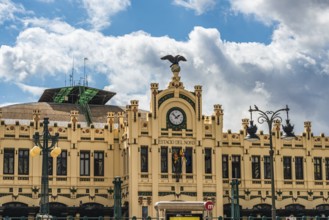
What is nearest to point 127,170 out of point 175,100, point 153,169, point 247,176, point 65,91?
point 153,169

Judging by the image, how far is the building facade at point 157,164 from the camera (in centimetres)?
6481

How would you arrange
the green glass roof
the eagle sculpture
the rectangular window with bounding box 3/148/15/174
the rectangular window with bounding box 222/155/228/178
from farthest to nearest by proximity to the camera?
the green glass roof → the rectangular window with bounding box 222/155/228/178 → the eagle sculpture → the rectangular window with bounding box 3/148/15/174

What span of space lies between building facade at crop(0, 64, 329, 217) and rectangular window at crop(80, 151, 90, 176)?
0.09 feet

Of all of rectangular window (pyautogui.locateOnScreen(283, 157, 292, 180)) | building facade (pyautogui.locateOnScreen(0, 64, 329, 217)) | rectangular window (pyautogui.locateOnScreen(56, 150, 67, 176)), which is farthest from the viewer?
rectangular window (pyautogui.locateOnScreen(283, 157, 292, 180))

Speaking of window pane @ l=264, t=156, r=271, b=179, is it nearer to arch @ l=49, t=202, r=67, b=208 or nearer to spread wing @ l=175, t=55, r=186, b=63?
spread wing @ l=175, t=55, r=186, b=63

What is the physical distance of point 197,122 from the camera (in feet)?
222

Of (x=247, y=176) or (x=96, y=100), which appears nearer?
(x=247, y=176)

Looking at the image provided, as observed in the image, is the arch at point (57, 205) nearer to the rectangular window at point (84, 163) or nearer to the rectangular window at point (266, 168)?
the rectangular window at point (84, 163)

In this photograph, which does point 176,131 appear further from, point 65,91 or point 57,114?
point 65,91

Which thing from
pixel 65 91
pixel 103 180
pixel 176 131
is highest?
pixel 65 91

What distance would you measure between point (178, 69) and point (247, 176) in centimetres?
1279

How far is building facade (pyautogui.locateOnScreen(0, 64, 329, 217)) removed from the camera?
64.8 meters

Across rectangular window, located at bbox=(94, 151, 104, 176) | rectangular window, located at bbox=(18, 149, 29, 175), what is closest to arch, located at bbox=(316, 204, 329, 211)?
rectangular window, located at bbox=(94, 151, 104, 176)

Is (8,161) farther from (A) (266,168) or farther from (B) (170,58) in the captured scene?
(A) (266,168)
